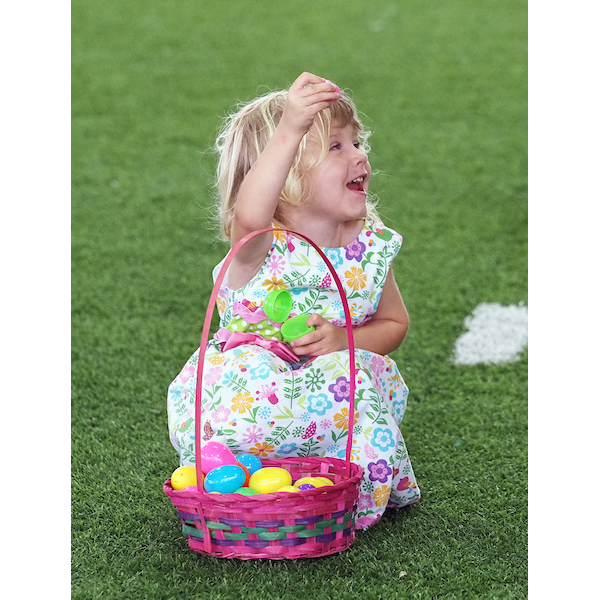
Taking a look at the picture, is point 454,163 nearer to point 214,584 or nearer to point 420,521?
point 420,521

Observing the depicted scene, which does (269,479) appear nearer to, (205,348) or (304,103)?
(205,348)

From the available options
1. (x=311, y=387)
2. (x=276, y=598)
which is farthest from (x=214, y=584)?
(x=311, y=387)

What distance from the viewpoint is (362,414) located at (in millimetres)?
2232

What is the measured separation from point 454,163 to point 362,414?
365 centimetres

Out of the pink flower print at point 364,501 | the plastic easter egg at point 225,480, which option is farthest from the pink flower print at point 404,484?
the plastic easter egg at point 225,480

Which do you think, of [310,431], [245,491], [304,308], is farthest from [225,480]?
[304,308]

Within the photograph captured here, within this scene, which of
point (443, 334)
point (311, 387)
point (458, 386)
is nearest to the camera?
point (311, 387)

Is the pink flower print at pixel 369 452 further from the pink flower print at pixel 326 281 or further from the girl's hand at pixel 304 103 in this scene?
the girl's hand at pixel 304 103

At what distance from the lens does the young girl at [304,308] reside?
217 centimetres

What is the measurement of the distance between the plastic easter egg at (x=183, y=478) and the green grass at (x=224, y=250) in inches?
6.3

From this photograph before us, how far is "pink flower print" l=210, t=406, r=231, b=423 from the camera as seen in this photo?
7.19 ft

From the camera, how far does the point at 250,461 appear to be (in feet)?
7.12

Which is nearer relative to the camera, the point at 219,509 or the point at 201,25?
the point at 219,509
